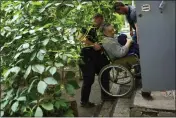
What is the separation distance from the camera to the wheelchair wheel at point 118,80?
14.4ft

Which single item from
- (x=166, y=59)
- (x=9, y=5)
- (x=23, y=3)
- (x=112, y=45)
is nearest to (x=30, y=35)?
(x=23, y=3)

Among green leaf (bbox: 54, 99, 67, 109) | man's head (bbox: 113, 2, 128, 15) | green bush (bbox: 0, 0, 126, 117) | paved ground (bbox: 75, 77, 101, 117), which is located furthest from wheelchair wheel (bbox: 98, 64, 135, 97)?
green leaf (bbox: 54, 99, 67, 109)

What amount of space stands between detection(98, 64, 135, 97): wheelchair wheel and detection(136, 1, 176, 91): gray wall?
1042 millimetres

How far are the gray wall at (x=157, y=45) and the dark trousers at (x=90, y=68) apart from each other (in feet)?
4.18

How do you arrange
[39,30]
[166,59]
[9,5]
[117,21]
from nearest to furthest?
[39,30]
[9,5]
[166,59]
[117,21]

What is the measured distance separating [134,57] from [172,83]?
4.00 feet

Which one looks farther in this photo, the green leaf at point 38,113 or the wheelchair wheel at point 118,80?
the wheelchair wheel at point 118,80

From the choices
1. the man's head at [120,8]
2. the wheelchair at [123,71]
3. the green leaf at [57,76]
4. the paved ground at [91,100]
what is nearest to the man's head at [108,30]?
the wheelchair at [123,71]

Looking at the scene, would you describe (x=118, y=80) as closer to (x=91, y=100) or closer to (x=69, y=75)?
(x=91, y=100)

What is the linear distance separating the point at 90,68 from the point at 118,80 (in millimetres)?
724

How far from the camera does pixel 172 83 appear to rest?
3.28 m

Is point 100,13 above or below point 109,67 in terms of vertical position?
above

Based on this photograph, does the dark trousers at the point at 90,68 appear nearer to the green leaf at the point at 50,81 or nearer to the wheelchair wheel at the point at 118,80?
the wheelchair wheel at the point at 118,80

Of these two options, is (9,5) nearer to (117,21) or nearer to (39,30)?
(39,30)
